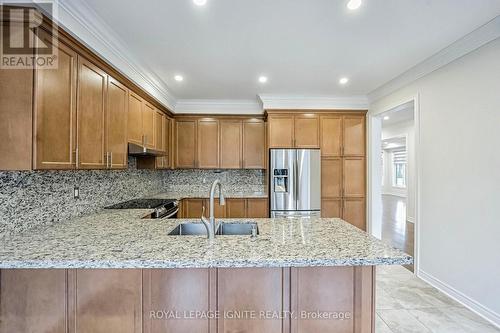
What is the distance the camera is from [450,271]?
8.71ft

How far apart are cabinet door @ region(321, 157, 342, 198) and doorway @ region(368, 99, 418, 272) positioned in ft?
1.80

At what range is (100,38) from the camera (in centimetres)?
222

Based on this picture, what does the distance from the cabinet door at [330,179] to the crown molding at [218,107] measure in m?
1.55

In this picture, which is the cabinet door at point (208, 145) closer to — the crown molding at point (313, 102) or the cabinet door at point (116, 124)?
the crown molding at point (313, 102)

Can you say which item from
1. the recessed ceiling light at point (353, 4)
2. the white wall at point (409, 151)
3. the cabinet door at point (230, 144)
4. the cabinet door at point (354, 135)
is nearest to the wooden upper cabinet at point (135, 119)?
the cabinet door at point (230, 144)

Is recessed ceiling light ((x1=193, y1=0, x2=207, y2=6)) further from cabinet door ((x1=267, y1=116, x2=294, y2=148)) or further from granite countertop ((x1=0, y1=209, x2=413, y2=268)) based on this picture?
cabinet door ((x1=267, y1=116, x2=294, y2=148))

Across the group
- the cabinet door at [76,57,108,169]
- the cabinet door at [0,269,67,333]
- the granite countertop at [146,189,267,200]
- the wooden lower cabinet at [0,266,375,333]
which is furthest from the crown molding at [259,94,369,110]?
the cabinet door at [0,269,67,333]

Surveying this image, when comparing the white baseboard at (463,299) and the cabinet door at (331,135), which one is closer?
the white baseboard at (463,299)

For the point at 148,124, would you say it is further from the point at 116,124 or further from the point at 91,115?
the point at 91,115

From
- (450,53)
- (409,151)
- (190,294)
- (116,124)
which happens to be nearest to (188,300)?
(190,294)

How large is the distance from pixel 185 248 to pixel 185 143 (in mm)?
3571

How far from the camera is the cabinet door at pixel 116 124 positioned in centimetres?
252

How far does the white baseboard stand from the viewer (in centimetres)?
222

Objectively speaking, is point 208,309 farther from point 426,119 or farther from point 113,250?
point 426,119
